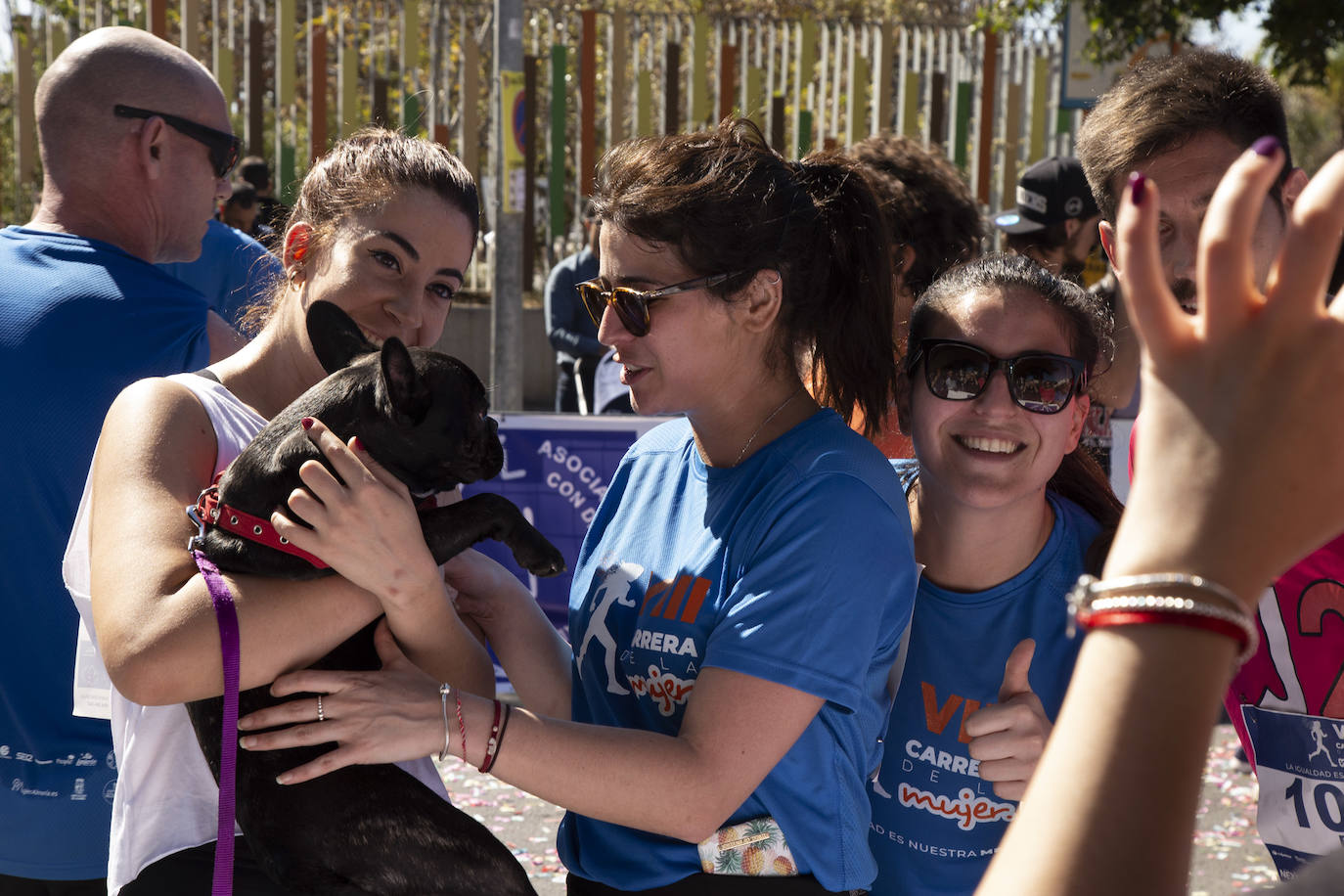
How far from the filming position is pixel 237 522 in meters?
1.88

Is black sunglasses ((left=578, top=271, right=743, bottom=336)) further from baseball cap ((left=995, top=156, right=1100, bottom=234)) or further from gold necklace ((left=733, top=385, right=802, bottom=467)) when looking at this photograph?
baseball cap ((left=995, top=156, right=1100, bottom=234))

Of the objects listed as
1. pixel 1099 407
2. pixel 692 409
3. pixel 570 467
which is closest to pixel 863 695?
pixel 692 409

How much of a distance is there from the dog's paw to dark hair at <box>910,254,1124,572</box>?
90cm

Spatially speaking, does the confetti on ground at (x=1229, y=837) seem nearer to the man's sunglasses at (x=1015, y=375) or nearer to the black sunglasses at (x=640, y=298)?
the man's sunglasses at (x=1015, y=375)

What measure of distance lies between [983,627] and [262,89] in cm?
1204

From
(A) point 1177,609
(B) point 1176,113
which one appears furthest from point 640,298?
(A) point 1177,609

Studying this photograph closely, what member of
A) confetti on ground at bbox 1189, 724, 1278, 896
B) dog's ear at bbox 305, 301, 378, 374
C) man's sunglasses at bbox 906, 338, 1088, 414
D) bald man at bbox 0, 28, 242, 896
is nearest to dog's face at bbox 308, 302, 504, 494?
dog's ear at bbox 305, 301, 378, 374

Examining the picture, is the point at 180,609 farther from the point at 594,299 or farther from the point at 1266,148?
the point at 1266,148

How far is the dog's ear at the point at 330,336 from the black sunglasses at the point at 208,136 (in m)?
1.11

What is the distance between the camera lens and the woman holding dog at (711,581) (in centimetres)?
177

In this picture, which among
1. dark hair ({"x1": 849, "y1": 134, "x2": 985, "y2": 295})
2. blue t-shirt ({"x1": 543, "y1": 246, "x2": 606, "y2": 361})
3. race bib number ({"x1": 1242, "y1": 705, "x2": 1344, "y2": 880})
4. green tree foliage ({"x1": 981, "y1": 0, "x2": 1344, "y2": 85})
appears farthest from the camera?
green tree foliage ({"x1": 981, "y1": 0, "x2": 1344, "y2": 85})

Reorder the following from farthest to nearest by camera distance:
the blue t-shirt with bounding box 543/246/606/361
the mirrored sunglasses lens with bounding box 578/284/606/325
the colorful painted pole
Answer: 1. the colorful painted pole
2. the blue t-shirt with bounding box 543/246/606/361
3. the mirrored sunglasses lens with bounding box 578/284/606/325

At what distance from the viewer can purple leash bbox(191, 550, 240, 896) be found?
1.75 metres

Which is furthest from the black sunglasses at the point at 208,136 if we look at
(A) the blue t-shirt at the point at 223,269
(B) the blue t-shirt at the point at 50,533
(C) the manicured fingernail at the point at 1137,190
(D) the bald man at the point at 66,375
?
(C) the manicured fingernail at the point at 1137,190
